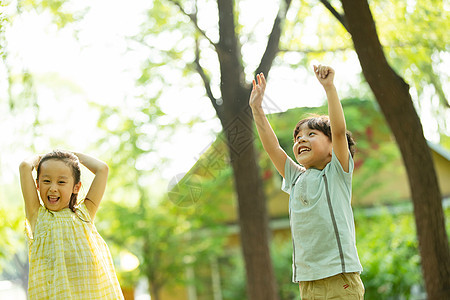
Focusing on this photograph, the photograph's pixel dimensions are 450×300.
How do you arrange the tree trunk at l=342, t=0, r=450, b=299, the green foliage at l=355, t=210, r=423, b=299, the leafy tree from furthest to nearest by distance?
the leafy tree < the green foliage at l=355, t=210, r=423, b=299 < the tree trunk at l=342, t=0, r=450, b=299

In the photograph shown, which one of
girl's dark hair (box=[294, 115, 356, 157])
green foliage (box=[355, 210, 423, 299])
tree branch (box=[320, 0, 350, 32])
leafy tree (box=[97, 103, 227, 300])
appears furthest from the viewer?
leafy tree (box=[97, 103, 227, 300])

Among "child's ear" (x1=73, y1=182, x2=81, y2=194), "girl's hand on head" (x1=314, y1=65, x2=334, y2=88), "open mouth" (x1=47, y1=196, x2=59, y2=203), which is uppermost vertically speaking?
"girl's hand on head" (x1=314, y1=65, x2=334, y2=88)

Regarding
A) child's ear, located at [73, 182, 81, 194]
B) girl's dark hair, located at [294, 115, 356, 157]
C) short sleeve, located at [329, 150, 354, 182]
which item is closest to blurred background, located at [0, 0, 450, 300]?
child's ear, located at [73, 182, 81, 194]

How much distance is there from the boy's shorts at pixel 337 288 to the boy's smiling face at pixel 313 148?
0.46 m

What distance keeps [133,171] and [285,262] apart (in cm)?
323

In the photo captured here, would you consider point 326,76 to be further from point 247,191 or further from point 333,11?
point 247,191

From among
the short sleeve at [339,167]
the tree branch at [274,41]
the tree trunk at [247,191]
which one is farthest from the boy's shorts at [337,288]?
the tree branch at [274,41]

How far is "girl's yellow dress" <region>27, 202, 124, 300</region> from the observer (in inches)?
89.5

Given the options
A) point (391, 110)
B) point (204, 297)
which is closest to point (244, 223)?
point (391, 110)

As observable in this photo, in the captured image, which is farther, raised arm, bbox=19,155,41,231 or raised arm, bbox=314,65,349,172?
raised arm, bbox=19,155,41,231

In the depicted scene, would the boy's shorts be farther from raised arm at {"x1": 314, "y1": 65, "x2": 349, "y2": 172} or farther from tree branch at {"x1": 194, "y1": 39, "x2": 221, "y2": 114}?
tree branch at {"x1": 194, "y1": 39, "x2": 221, "y2": 114}

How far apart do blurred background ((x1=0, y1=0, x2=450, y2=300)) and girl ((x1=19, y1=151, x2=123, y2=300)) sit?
27 cm

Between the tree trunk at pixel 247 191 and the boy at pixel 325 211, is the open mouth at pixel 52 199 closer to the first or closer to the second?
the boy at pixel 325 211

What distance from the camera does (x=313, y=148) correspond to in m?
2.31
